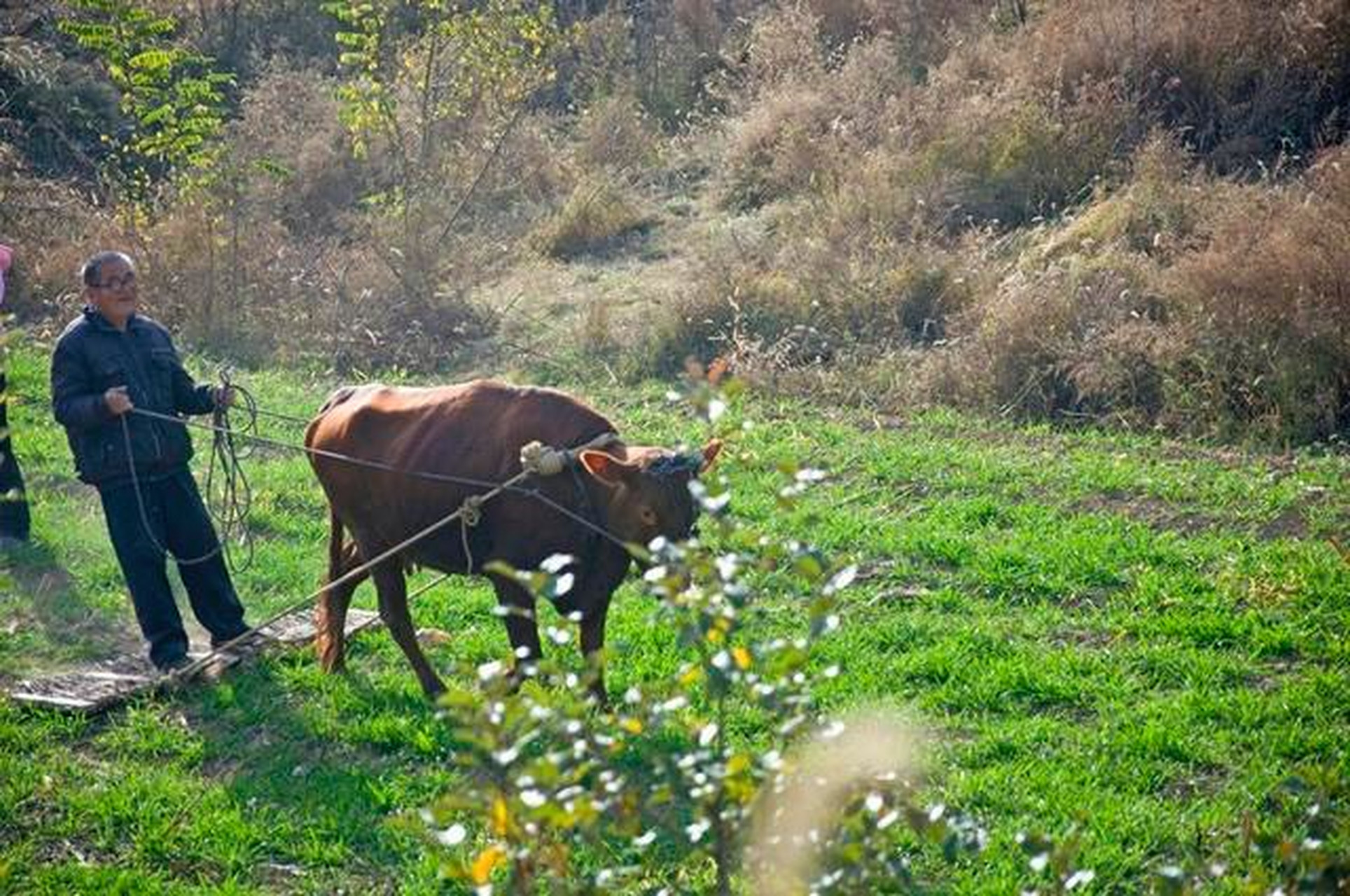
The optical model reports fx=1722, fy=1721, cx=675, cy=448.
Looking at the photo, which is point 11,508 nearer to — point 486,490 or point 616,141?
point 486,490

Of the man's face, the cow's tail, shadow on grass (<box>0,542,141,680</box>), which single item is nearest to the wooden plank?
shadow on grass (<box>0,542,141,680</box>)

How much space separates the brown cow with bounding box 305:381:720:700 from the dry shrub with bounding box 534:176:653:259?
11.5 metres

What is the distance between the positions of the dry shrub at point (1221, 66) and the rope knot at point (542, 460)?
10.9 meters

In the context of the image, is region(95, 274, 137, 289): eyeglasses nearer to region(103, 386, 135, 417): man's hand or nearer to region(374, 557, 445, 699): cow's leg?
region(103, 386, 135, 417): man's hand

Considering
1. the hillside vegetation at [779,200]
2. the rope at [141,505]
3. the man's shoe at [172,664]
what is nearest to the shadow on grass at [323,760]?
the man's shoe at [172,664]

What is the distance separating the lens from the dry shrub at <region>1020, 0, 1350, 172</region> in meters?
17.5

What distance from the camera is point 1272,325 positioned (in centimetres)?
1348

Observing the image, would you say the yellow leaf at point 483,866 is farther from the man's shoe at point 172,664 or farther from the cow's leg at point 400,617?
the man's shoe at point 172,664

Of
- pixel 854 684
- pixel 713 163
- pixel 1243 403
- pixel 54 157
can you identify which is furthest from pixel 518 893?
pixel 54 157

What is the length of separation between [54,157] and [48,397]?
8347 millimetres

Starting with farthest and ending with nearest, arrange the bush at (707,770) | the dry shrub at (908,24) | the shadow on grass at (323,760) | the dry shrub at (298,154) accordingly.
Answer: the dry shrub at (298,154), the dry shrub at (908,24), the shadow on grass at (323,760), the bush at (707,770)

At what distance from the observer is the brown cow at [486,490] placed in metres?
8.12

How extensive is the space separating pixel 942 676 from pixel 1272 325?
20.5ft

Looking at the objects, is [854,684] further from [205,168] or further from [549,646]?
[205,168]
